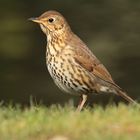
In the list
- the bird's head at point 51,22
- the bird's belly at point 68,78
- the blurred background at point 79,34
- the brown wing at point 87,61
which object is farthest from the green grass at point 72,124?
the blurred background at point 79,34

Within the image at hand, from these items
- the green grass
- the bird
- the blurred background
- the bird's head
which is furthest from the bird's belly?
the blurred background

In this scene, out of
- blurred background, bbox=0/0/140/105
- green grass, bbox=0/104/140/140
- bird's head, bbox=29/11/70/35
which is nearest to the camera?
green grass, bbox=0/104/140/140

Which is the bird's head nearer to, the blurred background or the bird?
the bird

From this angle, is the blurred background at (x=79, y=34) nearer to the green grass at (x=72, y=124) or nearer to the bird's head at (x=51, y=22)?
the bird's head at (x=51, y=22)

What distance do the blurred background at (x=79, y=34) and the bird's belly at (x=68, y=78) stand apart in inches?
191

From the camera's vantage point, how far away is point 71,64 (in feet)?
41.6

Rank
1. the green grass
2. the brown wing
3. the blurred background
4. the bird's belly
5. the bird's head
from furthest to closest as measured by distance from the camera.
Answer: the blurred background
the bird's head
the brown wing
the bird's belly
the green grass

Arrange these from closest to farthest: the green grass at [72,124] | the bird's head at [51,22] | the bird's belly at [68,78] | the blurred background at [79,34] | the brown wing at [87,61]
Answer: the green grass at [72,124]
the bird's belly at [68,78]
the brown wing at [87,61]
the bird's head at [51,22]
the blurred background at [79,34]

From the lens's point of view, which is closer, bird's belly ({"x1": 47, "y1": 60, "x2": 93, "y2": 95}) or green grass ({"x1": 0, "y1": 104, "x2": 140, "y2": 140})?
green grass ({"x1": 0, "y1": 104, "x2": 140, "y2": 140})

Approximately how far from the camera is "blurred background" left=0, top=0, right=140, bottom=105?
59.7ft

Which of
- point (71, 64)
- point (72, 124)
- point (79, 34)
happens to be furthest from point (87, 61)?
point (79, 34)

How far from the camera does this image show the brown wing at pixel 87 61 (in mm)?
12852

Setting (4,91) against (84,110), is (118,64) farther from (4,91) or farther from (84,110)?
(84,110)

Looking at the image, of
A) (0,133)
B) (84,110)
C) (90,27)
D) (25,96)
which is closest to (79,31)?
(90,27)
